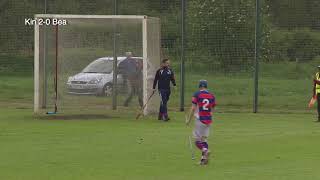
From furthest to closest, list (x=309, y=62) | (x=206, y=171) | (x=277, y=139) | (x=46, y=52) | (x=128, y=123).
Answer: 1. (x=309, y=62)
2. (x=46, y=52)
3. (x=128, y=123)
4. (x=277, y=139)
5. (x=206, y=171)

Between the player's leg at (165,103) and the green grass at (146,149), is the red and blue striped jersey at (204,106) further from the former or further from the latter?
the player's leg at (165,103)

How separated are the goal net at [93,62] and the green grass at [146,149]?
849 millimetres

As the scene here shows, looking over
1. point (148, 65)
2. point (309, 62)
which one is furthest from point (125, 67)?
point (309, 62)

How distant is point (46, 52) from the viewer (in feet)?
94.8

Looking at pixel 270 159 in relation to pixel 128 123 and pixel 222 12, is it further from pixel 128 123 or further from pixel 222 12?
pixel 222 12

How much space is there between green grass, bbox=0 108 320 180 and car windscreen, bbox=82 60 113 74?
1848mm

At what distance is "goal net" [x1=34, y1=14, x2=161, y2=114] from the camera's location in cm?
2870

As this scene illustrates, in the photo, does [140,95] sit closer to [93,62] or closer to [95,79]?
[95,79]

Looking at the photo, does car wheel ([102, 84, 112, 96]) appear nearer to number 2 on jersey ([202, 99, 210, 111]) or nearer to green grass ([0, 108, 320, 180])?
green grass ([0, 108, 320, 180])

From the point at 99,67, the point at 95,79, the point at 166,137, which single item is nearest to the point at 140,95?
the point at 95,79

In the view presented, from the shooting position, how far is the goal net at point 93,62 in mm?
28703

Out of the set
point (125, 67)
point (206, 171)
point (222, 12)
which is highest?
point (222, 12)

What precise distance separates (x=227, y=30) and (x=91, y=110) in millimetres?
6866

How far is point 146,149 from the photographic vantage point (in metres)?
19.0
